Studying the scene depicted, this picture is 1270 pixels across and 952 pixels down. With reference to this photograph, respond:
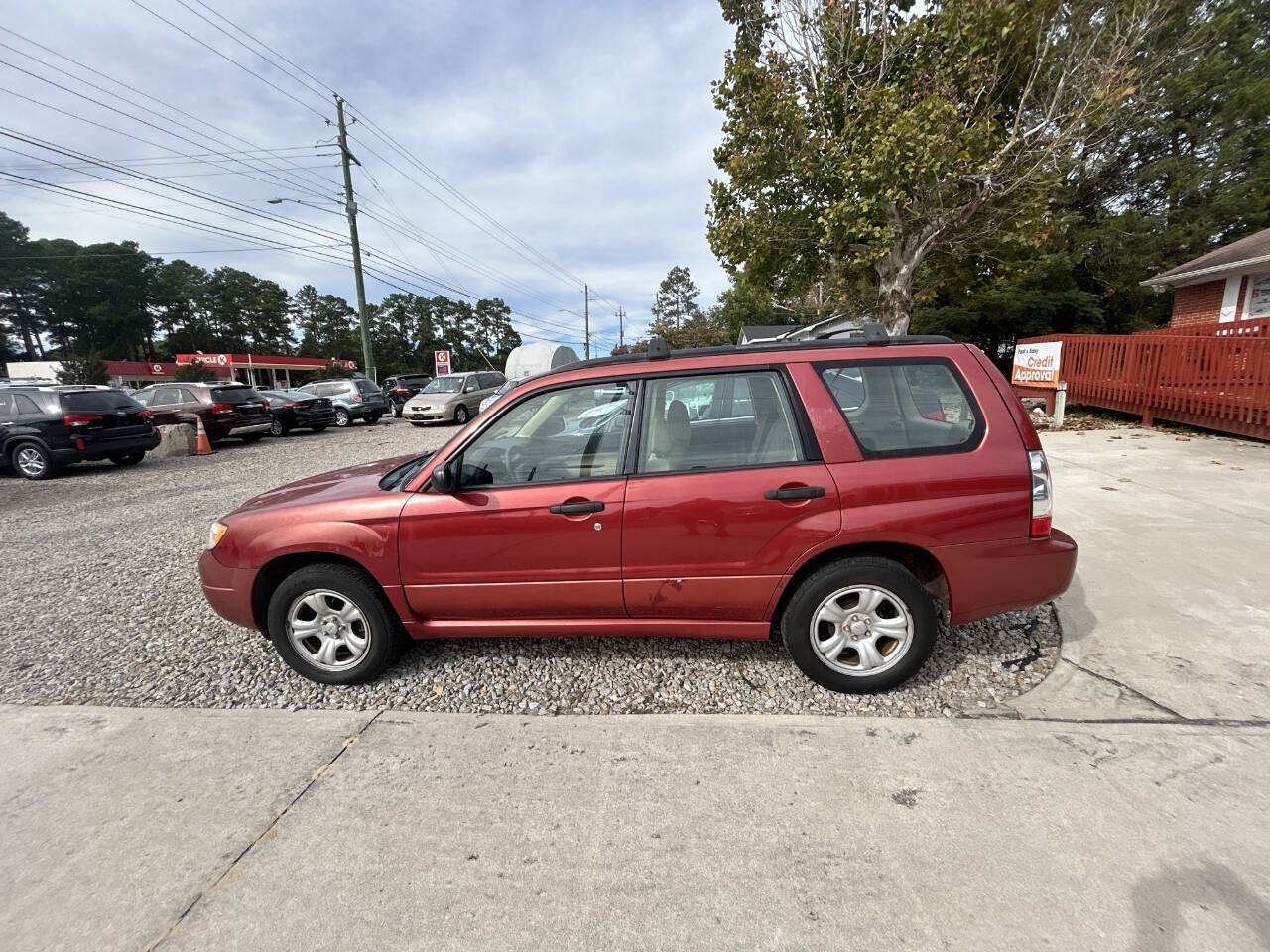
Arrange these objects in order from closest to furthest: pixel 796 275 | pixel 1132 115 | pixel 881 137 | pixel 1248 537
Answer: pixel 1248 537 < pixel 881 137 < pixel 796 275 < pixel 1132 115

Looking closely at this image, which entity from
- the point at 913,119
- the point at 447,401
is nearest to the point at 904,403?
the point at 913,119

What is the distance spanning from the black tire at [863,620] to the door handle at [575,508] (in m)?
1.04

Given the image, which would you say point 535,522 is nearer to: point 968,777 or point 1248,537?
point 968,777

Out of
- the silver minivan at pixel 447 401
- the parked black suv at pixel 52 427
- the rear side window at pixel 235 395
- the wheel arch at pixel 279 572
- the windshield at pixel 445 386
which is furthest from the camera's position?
the windshield at pixel 445 386

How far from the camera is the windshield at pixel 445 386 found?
17.7 meters

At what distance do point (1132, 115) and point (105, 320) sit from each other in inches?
3807

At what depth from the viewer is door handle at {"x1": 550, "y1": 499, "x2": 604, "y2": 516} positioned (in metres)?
2.65

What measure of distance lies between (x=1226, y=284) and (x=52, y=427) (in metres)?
27.4

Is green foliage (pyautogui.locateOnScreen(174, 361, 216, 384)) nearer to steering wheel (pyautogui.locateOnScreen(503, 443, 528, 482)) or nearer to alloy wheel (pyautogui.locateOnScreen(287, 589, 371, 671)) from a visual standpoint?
alloy wheel (pyautogui.locateOnScreen(287, 589, 371, 671))

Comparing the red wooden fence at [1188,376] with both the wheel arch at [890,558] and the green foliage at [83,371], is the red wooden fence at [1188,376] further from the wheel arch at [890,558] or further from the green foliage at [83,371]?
the green foliage at [83,371]

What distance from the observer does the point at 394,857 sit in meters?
1.95

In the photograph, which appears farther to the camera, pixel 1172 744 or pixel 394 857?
pixel 1172 744

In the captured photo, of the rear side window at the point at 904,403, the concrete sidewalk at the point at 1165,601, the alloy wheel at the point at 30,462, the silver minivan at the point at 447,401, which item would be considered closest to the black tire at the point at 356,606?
the rear side window at the point at 904,403

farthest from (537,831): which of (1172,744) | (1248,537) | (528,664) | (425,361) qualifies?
(425,361)
